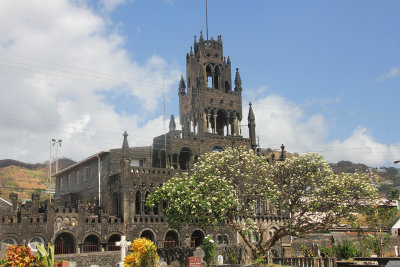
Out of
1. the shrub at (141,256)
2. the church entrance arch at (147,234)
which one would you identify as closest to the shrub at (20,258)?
the shrub at (141,256)

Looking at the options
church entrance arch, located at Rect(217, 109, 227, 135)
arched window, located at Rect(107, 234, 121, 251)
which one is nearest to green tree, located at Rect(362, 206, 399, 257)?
church entrance arch, located at Rect(217, 109, 227, 135)

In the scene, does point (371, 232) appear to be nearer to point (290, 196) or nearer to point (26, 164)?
point (290, 196)

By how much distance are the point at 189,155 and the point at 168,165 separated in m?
3.15

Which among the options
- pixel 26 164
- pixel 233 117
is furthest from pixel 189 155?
pixel 26 164

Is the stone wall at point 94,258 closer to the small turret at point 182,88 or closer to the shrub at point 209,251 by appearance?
the shrub at point 209,251

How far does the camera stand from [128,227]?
4119 cm

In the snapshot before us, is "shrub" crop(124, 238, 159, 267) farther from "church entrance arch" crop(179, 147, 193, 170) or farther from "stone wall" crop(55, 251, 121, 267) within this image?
"church entrance arch" crop(179, 147, 193, 170)

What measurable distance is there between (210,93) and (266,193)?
67.7 ft

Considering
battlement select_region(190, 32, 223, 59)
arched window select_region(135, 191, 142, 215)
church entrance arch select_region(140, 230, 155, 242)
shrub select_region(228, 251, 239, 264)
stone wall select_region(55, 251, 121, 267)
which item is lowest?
shrub select_region(228, 251, 239, 264)

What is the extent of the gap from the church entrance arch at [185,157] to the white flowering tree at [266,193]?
462 inches

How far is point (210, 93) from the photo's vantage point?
5281 centimetres

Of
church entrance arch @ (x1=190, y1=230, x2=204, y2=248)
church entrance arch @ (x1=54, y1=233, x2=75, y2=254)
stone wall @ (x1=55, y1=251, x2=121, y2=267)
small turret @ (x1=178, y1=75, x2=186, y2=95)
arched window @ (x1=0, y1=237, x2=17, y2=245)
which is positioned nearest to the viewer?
stone wall @ (x1=55, y1=251, x2=121, y2=267)

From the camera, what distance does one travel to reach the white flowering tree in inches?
1337

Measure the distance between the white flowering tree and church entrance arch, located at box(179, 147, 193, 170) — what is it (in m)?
11.7
